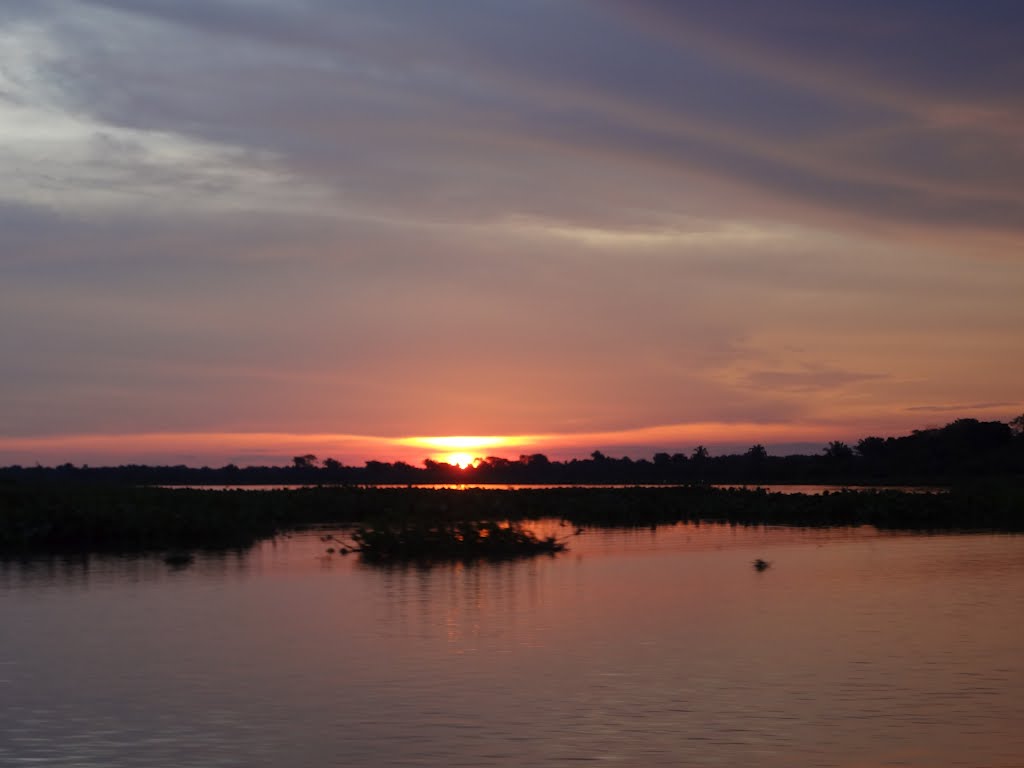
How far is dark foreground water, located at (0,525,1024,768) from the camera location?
594 inches

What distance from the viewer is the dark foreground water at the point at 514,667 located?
15.1 m

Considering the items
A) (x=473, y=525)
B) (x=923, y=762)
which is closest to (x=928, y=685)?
(x=923, y=762)

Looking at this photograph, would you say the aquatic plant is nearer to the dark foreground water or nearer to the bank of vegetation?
Result: the bank of vegetation

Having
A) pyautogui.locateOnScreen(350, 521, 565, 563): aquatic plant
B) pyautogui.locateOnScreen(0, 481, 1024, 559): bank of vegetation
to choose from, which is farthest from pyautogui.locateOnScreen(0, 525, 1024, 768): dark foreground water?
pyautogui.locateOnScreen(0, 481, 1024, 559): bank of vegetation

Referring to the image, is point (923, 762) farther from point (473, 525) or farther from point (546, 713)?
point (473, 525)

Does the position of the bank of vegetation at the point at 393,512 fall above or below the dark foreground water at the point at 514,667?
above

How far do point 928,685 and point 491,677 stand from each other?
262 inches

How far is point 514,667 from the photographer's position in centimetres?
2012

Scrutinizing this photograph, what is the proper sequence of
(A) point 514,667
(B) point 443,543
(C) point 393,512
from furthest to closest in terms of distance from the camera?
(C) point 393,512, (B) point 443,543, (A) point 514,667

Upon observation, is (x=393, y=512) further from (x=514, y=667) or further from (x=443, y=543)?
(x=514, y=667)

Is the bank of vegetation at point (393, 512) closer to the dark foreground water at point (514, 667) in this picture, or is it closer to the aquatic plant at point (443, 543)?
the aquatic plant at point (443, 543)

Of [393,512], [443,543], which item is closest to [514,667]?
[443,543]

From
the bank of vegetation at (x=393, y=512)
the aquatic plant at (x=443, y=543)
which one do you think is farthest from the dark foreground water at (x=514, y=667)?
the bank of vegetation at (x=393, y=512)

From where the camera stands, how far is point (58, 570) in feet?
116
